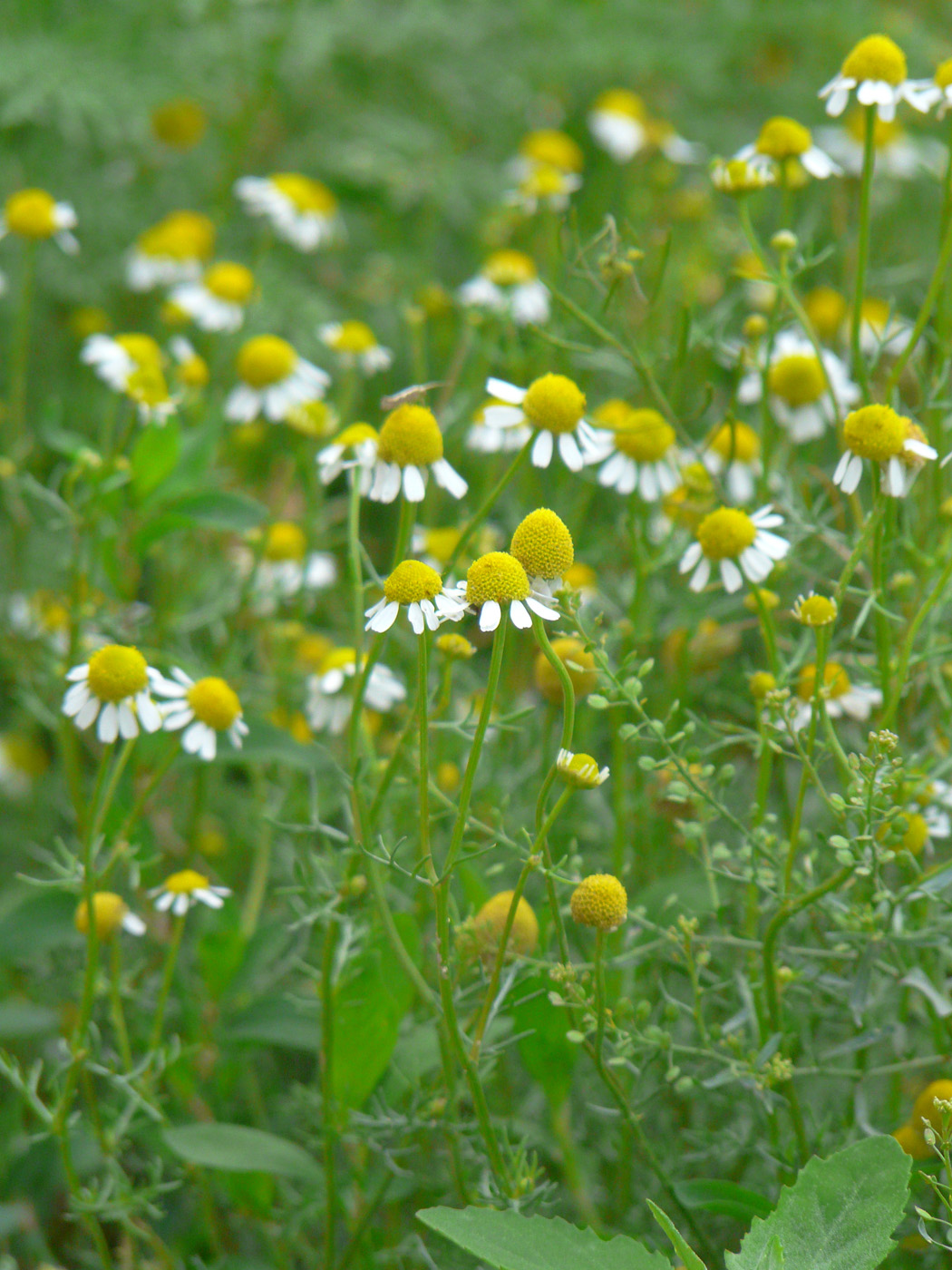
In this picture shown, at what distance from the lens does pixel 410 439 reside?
Answer: 26.6 inches

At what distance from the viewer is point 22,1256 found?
91 centimetres

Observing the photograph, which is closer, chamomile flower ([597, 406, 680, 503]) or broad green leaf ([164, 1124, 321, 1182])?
broad green leaf ([164, 1124, 321, 1182])

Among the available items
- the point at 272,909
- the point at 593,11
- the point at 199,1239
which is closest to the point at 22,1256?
the point at 199,1239

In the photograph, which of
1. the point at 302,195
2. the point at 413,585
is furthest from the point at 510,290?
the point at 413,585

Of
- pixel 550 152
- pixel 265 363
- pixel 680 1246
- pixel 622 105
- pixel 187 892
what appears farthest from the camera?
pixel 622 105

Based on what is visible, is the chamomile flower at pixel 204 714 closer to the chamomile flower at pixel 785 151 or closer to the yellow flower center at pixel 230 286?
the chamomile flower at pixel 785 151

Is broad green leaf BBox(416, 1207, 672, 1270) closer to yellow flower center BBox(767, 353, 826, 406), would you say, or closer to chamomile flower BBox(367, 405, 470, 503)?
chamomile flower BBox(367, 405, 470, 503)

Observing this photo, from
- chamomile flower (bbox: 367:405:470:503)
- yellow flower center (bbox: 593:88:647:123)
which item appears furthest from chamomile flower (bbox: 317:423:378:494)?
yellow flower center (bbox: 593:88:647:123)

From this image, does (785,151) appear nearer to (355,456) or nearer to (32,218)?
(355,456)

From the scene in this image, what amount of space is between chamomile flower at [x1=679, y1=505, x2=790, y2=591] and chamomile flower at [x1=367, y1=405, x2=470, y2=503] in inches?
5.3

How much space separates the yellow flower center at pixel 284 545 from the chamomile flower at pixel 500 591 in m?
0.51

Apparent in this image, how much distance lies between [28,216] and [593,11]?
3.96 feet

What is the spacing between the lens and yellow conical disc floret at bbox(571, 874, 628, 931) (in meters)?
0.55

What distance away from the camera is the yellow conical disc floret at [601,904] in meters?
0.55
